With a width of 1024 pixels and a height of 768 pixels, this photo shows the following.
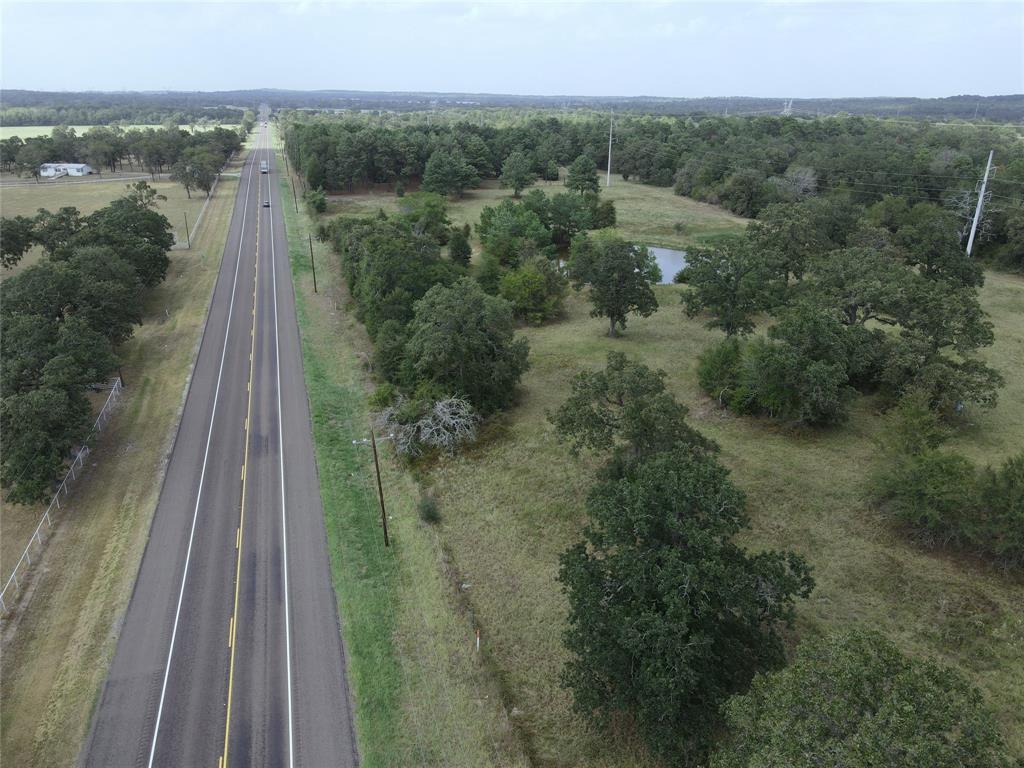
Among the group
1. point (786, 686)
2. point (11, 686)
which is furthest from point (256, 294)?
point (786, 686)

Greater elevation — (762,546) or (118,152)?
(118,152)

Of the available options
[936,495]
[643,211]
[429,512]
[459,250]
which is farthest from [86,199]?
[936,495]

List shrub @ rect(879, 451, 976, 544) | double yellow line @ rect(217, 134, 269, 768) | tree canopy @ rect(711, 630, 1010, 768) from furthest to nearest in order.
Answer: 1. shrub @ rect(879, 451, 976, 544)
2. double yellow line @ rect(217, 134, 269, 768)
3. tree canopy @ rect(711, 630, 1010, 768)

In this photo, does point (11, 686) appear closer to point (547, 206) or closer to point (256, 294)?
point (256, 294)

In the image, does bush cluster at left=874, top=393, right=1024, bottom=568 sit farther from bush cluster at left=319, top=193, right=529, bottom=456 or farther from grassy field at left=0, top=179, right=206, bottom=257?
grassy field at left=0, top=179, right=206, bottom=257

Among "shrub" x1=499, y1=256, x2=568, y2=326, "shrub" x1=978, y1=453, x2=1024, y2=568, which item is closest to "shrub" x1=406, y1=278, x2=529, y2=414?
"shrub" x1=499, y1=256, x2=568, y2=326

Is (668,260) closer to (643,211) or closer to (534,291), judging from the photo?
(643,211)

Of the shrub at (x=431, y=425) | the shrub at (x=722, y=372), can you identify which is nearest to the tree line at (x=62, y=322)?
the shrub at (x=431, y=425)
